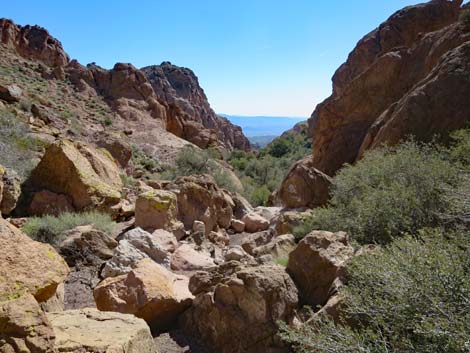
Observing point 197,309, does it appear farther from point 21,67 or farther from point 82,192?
point 21,67

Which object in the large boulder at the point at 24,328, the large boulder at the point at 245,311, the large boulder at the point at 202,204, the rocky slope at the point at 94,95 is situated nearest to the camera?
the large boulder at the point at 24,328

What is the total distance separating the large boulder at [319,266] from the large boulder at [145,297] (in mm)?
1717

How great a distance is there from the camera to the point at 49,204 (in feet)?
30.2

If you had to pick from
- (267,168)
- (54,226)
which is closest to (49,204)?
(54,226)

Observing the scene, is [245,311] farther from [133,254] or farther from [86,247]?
[86,247]

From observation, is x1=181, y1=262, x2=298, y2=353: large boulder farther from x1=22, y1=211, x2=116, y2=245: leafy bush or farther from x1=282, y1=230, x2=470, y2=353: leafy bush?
x1=22, y1=211, x2=116, y2=245: leafy bush

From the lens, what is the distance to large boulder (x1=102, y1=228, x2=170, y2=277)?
598 cm

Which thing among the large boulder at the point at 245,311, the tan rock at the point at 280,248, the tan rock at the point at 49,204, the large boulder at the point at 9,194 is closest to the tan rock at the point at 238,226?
the tan rock at the point at 280,248

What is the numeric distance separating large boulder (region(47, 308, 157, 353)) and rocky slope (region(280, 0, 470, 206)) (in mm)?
11661

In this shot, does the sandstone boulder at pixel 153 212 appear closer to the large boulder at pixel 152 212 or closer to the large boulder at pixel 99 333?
the large boulder at pixel 152 212

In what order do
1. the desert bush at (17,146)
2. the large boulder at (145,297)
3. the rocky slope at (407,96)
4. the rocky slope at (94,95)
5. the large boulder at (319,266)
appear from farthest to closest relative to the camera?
the rocky slope at (94,95)
the rocky slope at (407,96)
the desert bush at (17,146)
the large boulder at (319,266)
the large boulder at (145,297)

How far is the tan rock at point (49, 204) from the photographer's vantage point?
29.6 feet

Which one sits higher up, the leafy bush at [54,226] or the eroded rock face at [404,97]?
the eroded rock face at [404,97]

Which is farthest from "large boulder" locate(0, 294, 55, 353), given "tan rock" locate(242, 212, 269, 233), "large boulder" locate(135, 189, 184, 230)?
"tan rock" locate(242, 212, 269, 233)
